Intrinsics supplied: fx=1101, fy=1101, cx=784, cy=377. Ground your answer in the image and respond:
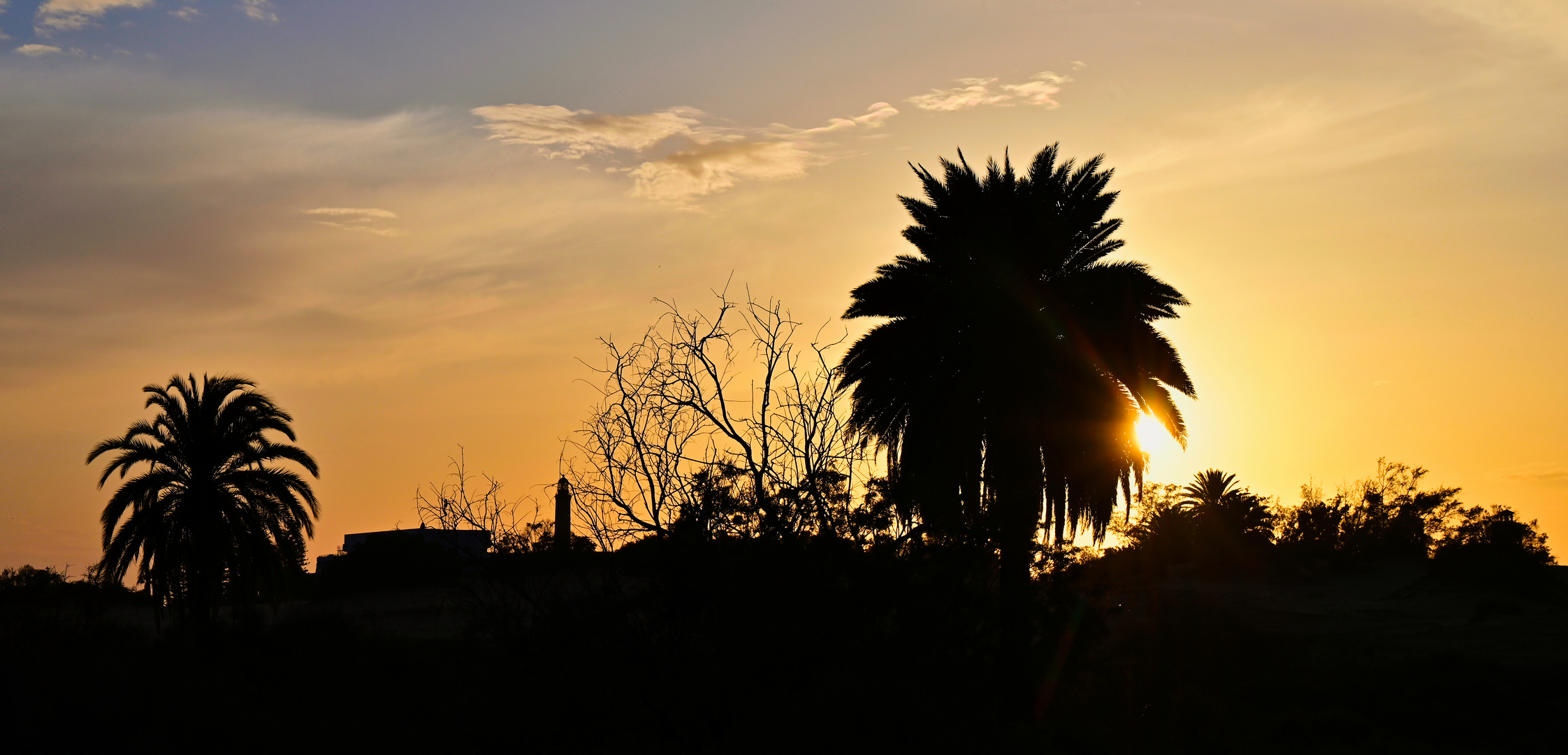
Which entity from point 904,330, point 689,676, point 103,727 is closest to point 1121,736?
point 904,330

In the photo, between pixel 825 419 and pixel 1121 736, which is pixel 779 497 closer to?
pixel 825 419

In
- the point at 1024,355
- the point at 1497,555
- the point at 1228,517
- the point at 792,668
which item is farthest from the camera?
the point at 1228,517

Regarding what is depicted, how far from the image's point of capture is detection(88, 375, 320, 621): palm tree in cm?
2864

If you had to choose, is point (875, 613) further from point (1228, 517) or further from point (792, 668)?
point (1228, 517)

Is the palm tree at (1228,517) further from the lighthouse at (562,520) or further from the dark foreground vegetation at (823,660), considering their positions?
the lighthouse at (562,520)

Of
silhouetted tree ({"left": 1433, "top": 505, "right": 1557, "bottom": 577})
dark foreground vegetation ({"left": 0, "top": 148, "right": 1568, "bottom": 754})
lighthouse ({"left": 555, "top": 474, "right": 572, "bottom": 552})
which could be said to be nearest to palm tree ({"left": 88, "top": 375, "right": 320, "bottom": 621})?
dark foreground vegetation ({"left": 0, "top": 148, "right": 1568, "bottom": 754})

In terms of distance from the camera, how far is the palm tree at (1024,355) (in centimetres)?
2220

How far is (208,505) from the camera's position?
28938 millimetres

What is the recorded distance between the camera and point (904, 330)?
2320cm

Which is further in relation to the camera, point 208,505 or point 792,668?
point 208,505

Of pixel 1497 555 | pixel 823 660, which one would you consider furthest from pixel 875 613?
pixel 1497 555

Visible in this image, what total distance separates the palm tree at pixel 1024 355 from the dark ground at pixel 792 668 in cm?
268

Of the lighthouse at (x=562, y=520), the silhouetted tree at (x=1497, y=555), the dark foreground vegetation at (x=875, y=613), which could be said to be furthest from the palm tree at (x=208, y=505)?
the silhouetted tree at (x=1497, y=555)

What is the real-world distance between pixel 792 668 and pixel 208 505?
67.8ft
